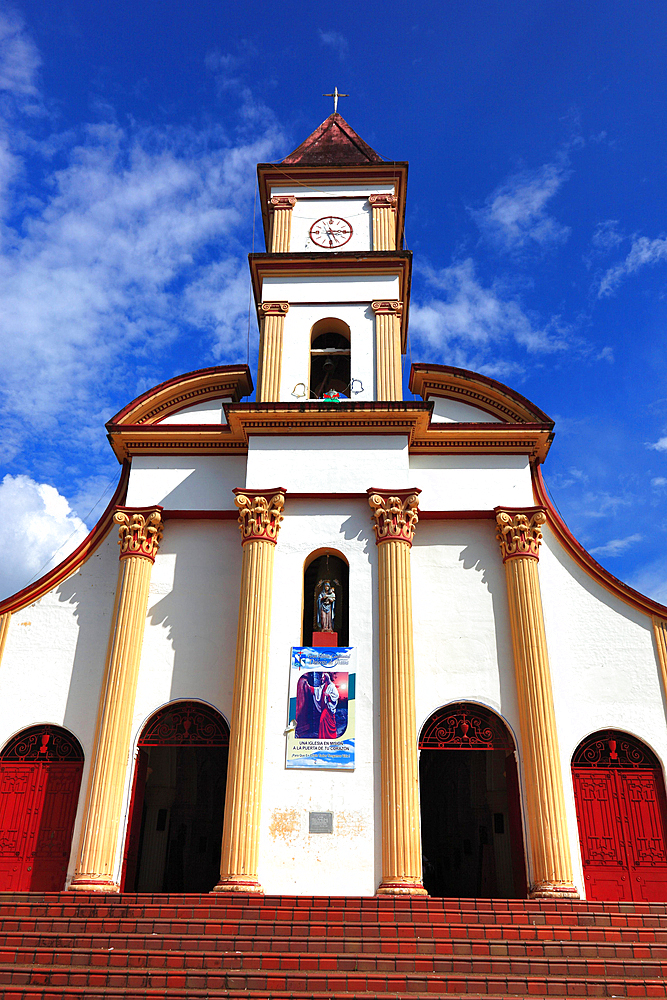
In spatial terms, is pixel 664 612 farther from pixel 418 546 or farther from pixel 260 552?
pixel 260 552

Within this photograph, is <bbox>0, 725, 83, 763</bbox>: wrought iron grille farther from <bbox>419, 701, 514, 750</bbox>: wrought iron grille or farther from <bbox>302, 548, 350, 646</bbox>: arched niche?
<bbox>419, 701, 514, 750</bbox>: wrought iron grille

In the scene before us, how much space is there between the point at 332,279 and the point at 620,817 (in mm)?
11742

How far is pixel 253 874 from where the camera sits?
12.1 m

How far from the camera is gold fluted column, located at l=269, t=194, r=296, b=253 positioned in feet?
58.2

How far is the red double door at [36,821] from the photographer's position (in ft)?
43.9

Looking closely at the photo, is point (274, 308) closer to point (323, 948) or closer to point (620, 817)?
point (620, 817)

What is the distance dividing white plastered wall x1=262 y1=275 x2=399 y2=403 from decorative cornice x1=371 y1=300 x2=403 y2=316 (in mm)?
138

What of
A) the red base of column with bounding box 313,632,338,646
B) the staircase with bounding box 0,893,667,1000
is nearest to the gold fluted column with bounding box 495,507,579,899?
the staircase with bounding box 0,893,667,1000

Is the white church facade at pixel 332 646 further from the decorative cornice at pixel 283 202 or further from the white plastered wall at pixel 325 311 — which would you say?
the decorative cornice at pixel 283 202

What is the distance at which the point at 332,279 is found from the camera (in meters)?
17.2

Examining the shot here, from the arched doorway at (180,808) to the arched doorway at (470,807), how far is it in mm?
4455

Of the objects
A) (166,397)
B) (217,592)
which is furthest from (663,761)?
(166,397)

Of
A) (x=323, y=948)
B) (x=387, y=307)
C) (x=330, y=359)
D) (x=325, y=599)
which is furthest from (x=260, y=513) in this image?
(x=323, y=948)

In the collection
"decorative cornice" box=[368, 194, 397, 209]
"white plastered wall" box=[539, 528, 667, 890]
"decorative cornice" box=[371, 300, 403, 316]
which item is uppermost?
"decorative cornice" box=[368, 194, 397, 209]
